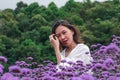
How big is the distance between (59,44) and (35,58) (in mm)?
10623

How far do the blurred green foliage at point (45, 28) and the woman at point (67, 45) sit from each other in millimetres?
10387

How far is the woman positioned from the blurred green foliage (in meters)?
10.4

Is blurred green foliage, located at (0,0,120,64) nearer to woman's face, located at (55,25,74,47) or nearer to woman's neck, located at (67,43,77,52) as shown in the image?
woman's neck, located at (67,43,77,52)

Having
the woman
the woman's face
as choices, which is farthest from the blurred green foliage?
the woman's face

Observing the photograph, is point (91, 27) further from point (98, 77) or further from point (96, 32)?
point (98, 77)

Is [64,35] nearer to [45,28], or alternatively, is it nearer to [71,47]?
[71,47]

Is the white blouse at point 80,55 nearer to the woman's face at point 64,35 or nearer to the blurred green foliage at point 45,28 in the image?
the woman's face at point 64,35

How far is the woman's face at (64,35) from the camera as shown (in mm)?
4994

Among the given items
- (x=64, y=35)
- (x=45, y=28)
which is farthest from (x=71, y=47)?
(x=45, y=28)

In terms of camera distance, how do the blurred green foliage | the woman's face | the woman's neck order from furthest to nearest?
1. the blurred green foliage
2. the woman's neck
3. the woman's face

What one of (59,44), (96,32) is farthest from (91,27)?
(59,44)

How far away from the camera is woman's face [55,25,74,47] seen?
4994 millimetres

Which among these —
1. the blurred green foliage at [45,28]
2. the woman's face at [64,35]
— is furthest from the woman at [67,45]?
the blurred green foliage at [45,28]

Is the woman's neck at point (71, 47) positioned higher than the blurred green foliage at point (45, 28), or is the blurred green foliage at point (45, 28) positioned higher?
the blurred green foliage at point (45, 28)
